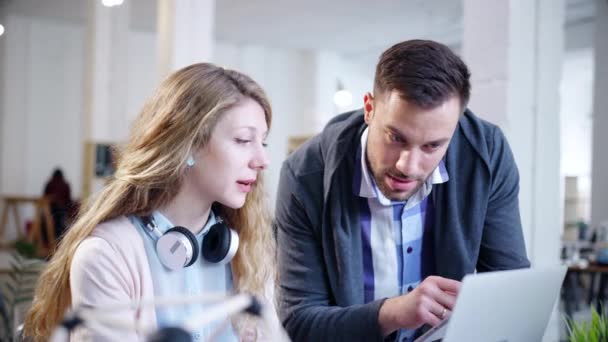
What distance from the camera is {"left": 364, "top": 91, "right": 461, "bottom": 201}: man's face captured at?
55.1 inches

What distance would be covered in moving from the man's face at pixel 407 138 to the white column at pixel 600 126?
709 centimetres

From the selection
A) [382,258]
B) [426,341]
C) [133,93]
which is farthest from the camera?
[133,93]

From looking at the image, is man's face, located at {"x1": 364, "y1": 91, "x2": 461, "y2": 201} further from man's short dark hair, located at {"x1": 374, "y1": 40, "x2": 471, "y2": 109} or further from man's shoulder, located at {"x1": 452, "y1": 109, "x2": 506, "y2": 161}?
man's shoulder, located at {"x1": 452, "y1": 109, "x2": 506, "y2": 161}

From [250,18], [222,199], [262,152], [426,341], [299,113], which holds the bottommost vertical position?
[426,341]

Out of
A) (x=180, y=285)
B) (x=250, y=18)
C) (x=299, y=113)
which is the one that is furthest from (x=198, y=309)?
(x=299, y=113)

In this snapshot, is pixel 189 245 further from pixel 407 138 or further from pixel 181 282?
pixel 407 138

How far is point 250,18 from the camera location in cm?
1106

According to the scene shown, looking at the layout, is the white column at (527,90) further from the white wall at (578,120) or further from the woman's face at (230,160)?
the white wall at (578,120)

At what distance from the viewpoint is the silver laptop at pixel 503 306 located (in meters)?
1.07

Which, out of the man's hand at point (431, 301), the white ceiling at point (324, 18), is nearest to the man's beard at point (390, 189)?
the man's hand at point (431, 301)

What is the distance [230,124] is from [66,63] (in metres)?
11.0

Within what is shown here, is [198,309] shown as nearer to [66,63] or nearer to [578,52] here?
[578,52]

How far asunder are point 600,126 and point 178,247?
757cm

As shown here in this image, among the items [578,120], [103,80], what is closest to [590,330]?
[103,80]
